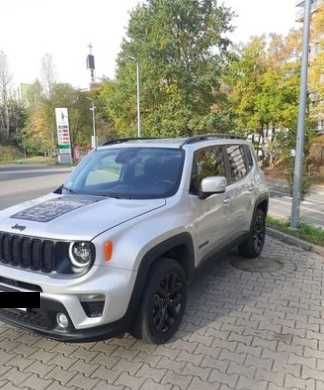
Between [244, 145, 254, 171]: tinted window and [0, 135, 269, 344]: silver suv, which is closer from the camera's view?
[0, 135, 269, 344]: silver suv

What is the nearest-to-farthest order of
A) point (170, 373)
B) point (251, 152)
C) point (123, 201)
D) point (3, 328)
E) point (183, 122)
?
1. point (170, 373)
2. point (123, 201)
3. point (3, 328)
4. point (251, 152)
5. point (183, 122)

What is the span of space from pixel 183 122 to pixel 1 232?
13176mm

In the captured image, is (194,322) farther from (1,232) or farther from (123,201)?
(1,232)

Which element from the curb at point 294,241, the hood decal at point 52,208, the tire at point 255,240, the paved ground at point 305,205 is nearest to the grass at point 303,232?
the curb at point 294,241

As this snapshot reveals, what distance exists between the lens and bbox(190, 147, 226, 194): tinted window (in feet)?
12.3

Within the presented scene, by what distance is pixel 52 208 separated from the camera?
10.6 feet

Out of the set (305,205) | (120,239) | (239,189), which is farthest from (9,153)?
(120,239)

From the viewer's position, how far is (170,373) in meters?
2.88

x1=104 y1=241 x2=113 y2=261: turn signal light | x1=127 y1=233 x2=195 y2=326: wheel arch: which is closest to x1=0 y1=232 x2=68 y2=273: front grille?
x1=104 y1=241 x2=113 y2=261: turn signal light

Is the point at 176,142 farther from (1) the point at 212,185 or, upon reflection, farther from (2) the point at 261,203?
(2) the point at 261,203

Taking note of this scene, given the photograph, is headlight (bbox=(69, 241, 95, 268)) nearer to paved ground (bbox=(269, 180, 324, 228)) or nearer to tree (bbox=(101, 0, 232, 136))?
paved ground (bbox=(269, 180, 324, 228))

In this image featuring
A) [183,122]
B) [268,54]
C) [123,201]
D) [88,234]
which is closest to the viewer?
[88,234]

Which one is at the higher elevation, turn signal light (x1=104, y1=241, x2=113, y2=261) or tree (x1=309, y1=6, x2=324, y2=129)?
tree (x1=309, y1=6, x2=324, y2=129)

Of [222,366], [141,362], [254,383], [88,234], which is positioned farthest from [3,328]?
[254,383]
